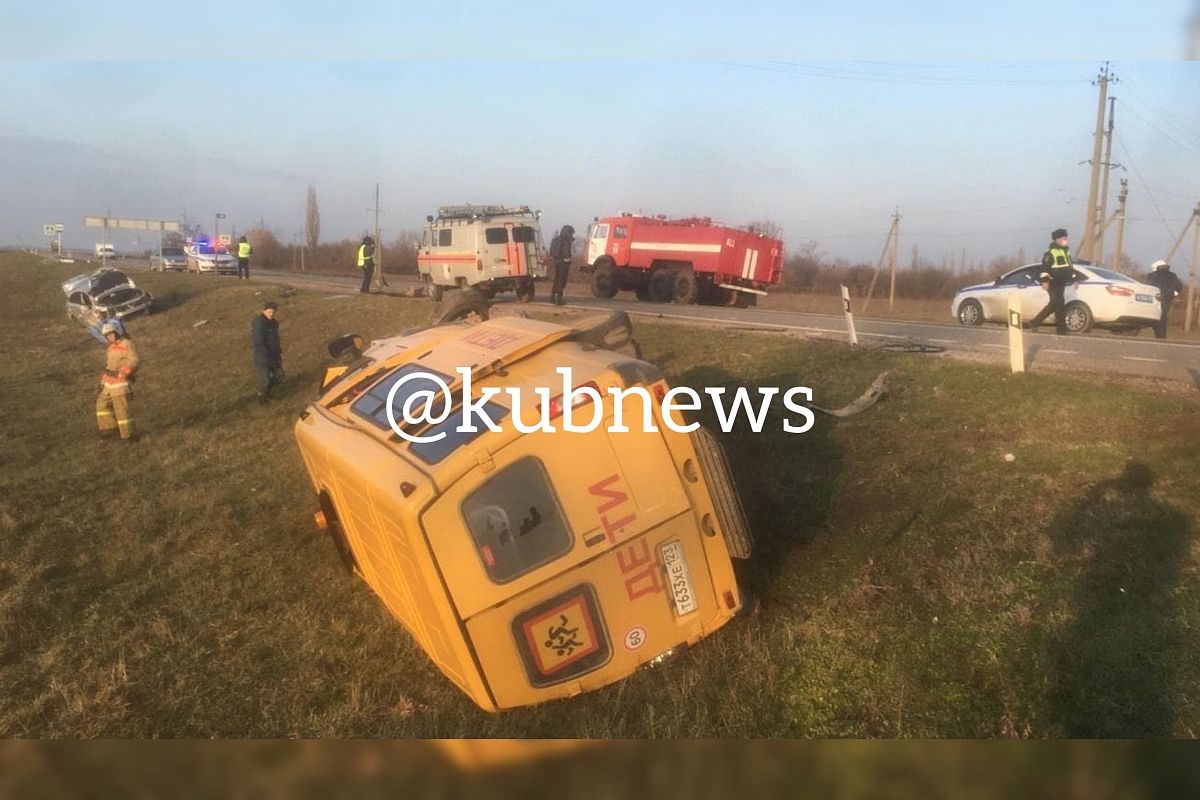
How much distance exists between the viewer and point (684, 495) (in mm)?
4242

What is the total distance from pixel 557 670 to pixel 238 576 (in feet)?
10.2

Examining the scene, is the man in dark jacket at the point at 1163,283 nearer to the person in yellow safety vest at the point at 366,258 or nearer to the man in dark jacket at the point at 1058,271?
the man in dark jacket at the point at 1058,271

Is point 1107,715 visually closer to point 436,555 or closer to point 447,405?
point 436,555

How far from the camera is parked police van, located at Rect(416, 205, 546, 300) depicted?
2206 cm

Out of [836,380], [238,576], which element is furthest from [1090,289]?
[238,576]

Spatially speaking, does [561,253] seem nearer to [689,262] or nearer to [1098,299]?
[689,262]

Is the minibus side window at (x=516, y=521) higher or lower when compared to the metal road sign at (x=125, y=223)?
lower

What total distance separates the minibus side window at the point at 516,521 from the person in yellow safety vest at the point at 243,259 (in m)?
13.9

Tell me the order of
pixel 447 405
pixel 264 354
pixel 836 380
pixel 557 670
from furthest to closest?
pixel 264 354 < pixel 836 380 < pixel 447 405 < pixel 557 670

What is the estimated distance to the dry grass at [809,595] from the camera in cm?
400

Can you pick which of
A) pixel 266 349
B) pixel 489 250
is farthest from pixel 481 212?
pixel 266 349

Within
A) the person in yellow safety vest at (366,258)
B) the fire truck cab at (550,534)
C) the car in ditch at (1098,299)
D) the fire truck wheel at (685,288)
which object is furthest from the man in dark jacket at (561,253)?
the fire truck cab at (550,534)

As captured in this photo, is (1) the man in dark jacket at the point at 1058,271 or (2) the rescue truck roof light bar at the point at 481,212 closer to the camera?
(1) the man in dark jacket at the point at 1058,271

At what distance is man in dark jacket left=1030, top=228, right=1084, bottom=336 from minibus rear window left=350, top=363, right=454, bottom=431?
9.05m
